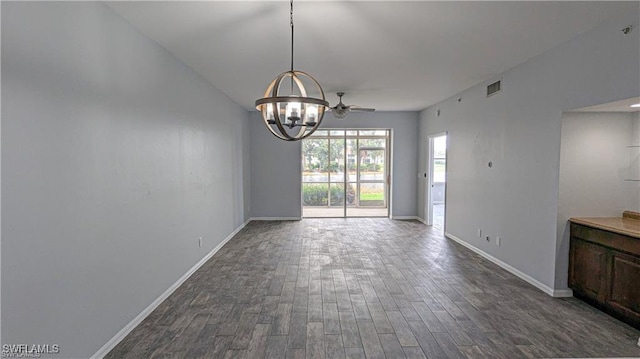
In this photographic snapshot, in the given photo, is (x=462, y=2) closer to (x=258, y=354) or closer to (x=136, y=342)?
(x=258, y=354)

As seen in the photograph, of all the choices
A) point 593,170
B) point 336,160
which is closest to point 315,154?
point 336,160

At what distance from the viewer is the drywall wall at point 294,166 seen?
329 inches

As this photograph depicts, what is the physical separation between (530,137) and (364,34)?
2.46 meters

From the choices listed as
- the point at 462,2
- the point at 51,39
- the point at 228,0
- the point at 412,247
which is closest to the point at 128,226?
the point at 51,39

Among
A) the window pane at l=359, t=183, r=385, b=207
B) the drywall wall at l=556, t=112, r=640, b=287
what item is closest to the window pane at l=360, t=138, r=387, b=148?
the window pane at l=359, t=183, r=385, b=207

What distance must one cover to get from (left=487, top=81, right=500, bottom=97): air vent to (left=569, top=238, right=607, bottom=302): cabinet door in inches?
89.7

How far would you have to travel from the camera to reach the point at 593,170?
3621mm

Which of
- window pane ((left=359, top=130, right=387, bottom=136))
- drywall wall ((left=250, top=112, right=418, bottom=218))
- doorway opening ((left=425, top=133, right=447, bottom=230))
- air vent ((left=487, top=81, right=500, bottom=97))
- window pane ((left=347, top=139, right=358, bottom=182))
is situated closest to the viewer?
air vent ((left=487, top=81, right=500, bottom=97))

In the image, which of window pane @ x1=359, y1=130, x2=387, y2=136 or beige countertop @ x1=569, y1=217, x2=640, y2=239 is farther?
window pane @ x1=359, y1=130, x2=387, y2=136

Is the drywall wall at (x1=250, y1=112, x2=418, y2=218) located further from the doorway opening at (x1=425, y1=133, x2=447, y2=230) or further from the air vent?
the air vent

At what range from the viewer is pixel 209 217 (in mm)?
5211

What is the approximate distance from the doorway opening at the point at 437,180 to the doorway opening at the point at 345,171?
1.24 m

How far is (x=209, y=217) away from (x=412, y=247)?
134 inches

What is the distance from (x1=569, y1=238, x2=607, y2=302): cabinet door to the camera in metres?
3.26
